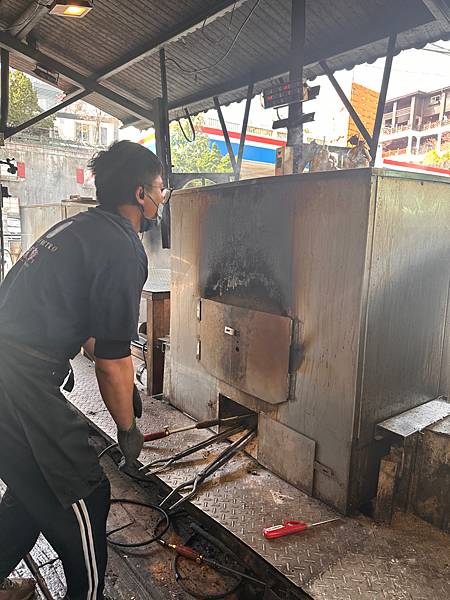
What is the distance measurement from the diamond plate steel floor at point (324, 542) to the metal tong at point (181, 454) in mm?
57

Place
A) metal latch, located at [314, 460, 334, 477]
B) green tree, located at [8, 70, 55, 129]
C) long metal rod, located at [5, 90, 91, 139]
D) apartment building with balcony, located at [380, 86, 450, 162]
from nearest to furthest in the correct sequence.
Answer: metal latch, located at [314, 460, 334, 477] → long metal rod, located at [5, 90, 91, 139] → green tree, located at [8, 70, 55, 129] → apartment building with balcony, located at [380, 86, 450, 162]

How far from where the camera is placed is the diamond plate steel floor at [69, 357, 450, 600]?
1896 mm

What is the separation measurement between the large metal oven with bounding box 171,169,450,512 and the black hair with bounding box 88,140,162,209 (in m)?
0.77

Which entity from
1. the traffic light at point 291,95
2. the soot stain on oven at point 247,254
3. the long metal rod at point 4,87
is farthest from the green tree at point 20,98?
the soot stain on oven at point 247,254

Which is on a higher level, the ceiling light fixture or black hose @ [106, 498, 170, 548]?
the ceiling light fixture

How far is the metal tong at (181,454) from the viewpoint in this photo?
2797mm

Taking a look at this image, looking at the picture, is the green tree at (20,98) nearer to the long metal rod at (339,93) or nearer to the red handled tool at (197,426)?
the long metal rod at (339,93)

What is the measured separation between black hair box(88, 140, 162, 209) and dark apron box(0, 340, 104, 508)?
0.79 metres

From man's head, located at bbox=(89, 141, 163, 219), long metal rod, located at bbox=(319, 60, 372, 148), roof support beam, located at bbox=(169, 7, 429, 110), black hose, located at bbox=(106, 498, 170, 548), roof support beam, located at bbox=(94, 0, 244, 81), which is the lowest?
black hose, located at bbox=(106, 498, 170, 548)

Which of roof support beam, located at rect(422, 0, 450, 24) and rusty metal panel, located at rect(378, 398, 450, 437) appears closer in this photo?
rusty metal panel, located at rect(378, 398, 450, 437)

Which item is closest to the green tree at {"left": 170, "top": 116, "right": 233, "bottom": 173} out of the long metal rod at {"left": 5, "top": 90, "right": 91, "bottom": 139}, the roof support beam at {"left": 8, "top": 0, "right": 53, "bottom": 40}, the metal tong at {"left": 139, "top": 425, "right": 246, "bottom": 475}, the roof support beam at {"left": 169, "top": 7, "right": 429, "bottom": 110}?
the long metal rod at {"left": 5, "top": 90, "right": 91, "bottom": 139}

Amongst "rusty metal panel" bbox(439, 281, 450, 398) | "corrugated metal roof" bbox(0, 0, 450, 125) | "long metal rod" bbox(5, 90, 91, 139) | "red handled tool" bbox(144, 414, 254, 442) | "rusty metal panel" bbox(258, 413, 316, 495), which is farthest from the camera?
"long metal rod" bbox(5, 90, 91, 139)

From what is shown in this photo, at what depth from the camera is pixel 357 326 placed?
2189 mm

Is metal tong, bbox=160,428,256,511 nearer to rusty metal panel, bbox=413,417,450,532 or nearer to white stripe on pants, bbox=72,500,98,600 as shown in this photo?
white stripe on pants, bbox=72,500,98,600
